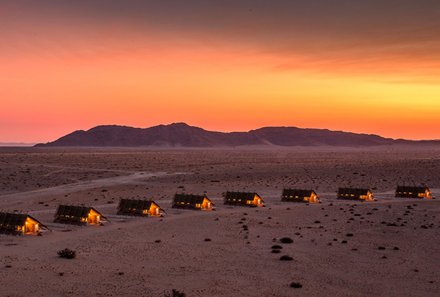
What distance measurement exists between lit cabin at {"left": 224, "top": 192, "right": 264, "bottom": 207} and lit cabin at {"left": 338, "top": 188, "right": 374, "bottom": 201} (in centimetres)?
1545

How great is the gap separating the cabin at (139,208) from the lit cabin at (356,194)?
106ft

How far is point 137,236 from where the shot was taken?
48.5 meters

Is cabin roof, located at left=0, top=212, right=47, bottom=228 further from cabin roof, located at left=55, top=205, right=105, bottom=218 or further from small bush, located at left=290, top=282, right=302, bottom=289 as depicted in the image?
small bush, located at left=290, top=282, right=302, bottom=289

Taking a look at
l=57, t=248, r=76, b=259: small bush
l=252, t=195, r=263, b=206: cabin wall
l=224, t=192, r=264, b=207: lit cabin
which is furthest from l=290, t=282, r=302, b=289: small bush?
l=252, t=195, r=263, b=206: cabin wall

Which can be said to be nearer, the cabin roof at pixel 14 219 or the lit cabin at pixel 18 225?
the lit cabin at pixel 18 225

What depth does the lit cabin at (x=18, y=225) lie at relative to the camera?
1877 inches

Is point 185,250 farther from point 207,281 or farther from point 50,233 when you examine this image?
point 50,233

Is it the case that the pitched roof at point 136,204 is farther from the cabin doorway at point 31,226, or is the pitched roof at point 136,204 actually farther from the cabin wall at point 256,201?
the cabin wall at point 256,201

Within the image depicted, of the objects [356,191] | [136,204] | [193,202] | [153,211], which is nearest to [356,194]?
[356,191]

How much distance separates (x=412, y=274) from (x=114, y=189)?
218 feet

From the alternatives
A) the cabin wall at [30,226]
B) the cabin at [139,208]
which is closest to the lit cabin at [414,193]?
the cabin at [139,208]

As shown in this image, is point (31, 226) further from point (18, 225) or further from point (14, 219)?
point (14, 219)

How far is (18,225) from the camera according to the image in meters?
47.8

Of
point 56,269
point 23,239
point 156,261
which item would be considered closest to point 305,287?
point 156,261
